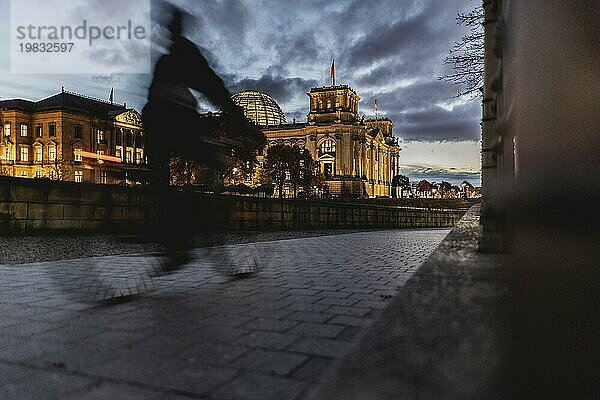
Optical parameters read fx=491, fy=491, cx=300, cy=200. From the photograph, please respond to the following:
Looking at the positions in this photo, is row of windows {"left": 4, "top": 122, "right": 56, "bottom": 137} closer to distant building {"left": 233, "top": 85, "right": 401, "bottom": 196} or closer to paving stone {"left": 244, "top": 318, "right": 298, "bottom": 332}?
distant building {"left": 233, "top": 85, "right": 401, "bottom": 196}

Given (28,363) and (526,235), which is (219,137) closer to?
(28,363)

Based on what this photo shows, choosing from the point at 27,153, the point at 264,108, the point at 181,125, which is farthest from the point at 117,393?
the point at 264,108

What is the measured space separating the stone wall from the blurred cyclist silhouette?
106mm

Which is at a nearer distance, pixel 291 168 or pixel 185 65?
pixel 185 65

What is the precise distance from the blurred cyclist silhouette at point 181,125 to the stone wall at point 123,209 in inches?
4.2

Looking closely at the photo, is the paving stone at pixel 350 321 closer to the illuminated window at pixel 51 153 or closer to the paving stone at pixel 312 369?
the paving stone at pixel 312 369

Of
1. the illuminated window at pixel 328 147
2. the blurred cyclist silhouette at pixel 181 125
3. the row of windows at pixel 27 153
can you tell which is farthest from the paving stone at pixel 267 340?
the illuminated window at pixel 328 147

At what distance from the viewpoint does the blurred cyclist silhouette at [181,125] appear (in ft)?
13.3

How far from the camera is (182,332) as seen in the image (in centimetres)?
282

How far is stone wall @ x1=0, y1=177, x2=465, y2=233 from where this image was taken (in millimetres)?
4879

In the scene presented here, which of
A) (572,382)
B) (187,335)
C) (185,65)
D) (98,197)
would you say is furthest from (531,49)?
(98,197)

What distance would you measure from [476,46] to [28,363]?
1580 cm

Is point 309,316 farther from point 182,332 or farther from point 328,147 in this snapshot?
point 328,147

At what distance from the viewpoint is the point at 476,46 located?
607 inches
